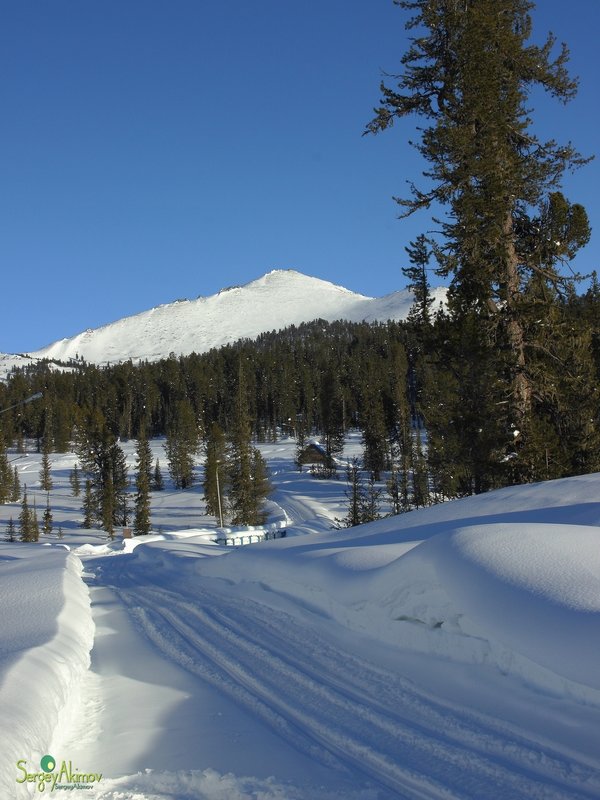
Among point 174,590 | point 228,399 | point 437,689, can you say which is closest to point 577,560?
point 437,689

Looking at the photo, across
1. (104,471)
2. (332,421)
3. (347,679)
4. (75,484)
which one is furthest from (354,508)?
(75,484)

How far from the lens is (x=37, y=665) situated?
5.54m

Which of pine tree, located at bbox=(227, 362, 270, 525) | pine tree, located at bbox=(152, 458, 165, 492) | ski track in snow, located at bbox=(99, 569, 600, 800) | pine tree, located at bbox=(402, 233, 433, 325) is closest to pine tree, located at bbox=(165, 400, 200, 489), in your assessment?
pine tree, located at bbox=(152, 458, 165, 492)

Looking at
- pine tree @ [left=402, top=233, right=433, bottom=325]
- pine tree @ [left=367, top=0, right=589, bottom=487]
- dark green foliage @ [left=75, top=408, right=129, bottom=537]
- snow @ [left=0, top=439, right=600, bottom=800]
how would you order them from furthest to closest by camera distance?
dark green foliage @ [left=75, top=408, right=129, bottom=537]
pine tree @ [left=402, top=233, right=433, bottom=325]
pine tree @ [left=367, top=0, right=589, bottom=487]
snow @ [left=0, top=439, right=600, bottom=800]

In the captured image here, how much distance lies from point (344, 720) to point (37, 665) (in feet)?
8.98

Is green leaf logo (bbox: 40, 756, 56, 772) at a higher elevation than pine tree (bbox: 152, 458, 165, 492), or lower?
higher

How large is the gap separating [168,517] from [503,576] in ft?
212

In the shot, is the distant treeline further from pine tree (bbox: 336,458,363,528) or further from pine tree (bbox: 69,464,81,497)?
pine tree (bbox: 69,464,81,497)

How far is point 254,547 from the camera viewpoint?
43.7 ft

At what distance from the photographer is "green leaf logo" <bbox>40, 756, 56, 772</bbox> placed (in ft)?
13.2

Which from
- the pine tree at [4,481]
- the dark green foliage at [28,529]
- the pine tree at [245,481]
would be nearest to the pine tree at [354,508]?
the pine tree at [245,481]

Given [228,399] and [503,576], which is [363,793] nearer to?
[503,576]

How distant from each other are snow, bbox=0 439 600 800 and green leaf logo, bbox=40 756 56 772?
3.7 inches

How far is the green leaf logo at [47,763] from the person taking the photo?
4035mm
